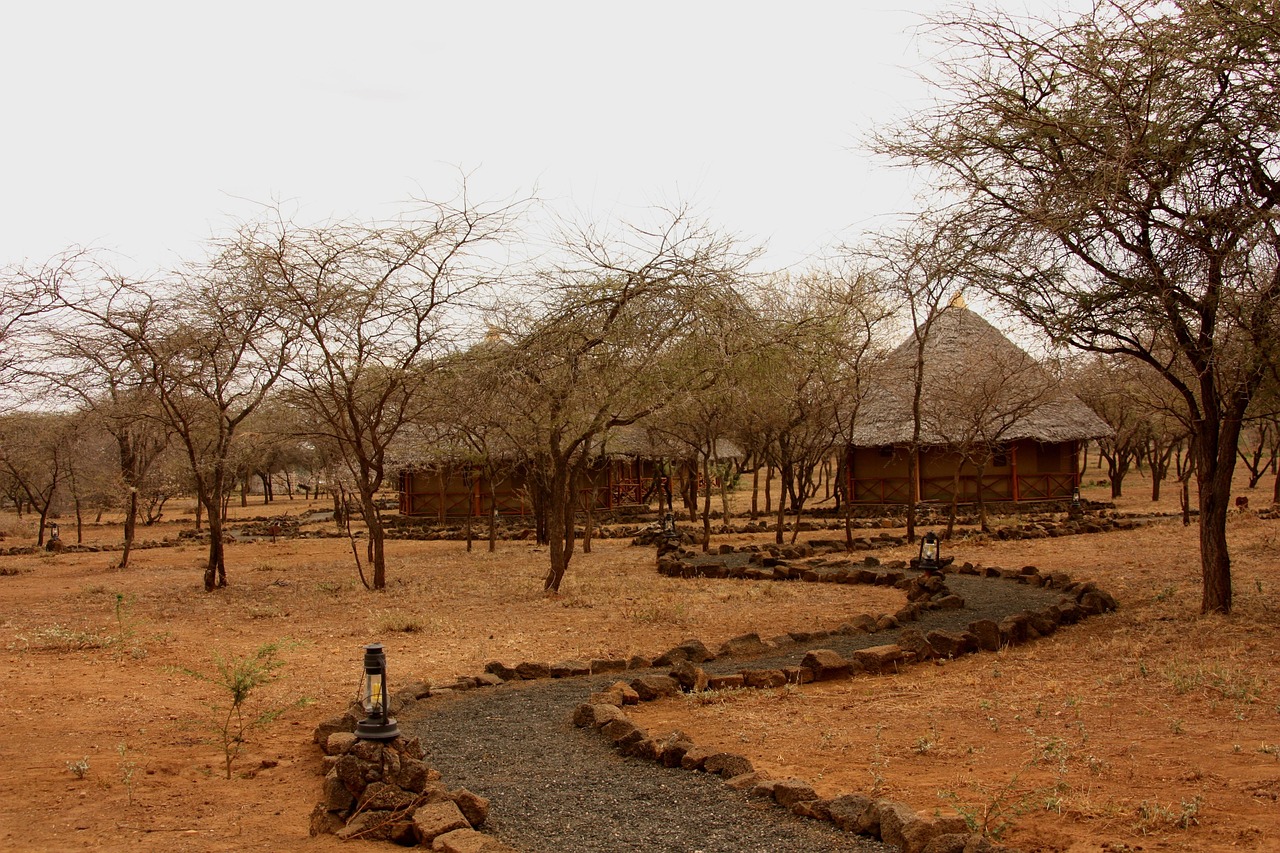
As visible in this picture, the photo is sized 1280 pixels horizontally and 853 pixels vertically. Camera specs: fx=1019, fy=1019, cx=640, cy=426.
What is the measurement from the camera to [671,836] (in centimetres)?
500

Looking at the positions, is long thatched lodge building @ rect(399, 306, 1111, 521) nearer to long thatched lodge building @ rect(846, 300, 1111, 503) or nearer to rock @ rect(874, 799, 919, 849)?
long thatched lodge building @ rect(846, 300, 1111, 503)

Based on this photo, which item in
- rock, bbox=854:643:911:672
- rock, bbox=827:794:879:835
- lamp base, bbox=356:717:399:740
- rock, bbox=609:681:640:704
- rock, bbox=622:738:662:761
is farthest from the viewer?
rock, bbox=854:643:911:672

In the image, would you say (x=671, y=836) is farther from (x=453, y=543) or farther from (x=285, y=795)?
(x=453, y=543)

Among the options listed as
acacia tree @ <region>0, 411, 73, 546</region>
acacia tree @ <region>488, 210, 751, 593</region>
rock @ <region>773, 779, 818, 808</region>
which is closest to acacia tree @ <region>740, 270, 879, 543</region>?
acacia tree @ <region>488, 210, 751, 593</region>

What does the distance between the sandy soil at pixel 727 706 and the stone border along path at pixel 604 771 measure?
1.03 feet

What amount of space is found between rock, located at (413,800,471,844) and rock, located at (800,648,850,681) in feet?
13.9

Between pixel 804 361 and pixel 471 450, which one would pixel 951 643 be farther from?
pixel 471 450

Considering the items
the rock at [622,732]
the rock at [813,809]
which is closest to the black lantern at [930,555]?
the rock at [622,732]

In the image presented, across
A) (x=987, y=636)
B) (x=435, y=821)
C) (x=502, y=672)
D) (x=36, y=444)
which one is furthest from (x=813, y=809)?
(x=36, y=444)

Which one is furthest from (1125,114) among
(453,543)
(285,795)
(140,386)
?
(453,543)

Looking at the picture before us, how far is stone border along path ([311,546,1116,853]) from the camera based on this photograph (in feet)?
16.1

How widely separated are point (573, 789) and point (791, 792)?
1.34m

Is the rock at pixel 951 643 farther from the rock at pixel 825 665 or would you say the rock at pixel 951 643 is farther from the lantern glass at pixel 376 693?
the lantern glass at pixel 376 693

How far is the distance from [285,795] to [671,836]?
2.47m
